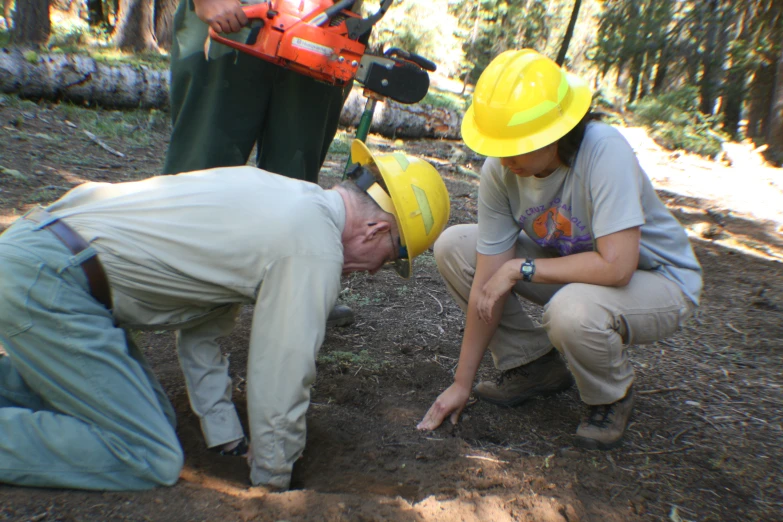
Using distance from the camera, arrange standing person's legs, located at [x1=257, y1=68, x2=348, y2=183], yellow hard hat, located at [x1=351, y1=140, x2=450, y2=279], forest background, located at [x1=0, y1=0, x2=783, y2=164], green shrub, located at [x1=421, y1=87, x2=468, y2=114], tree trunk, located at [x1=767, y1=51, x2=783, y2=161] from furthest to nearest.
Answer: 1. green shrub, located at [x1=421, y1=87, x2=468, y2=114]
2. tree trunk, located at [x1=767, y1=51, x2=783, y2=161]
3. forest background, located at [x1=0, y1=0, x2=783, y2=164]
4. standing person's legs, located at [x1=257, y1=68, x2=348, y2=183]
5. yellow hard hat, located at [x1=351, y1=140, x2=450, y2=279]

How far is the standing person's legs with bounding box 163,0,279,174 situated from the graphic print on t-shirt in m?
1.37

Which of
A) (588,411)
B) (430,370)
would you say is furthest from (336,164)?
(588,411)

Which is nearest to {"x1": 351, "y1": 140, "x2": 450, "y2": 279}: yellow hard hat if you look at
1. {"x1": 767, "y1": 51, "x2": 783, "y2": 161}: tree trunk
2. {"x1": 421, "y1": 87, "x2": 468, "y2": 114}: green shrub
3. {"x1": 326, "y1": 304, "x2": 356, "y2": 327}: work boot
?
{"x1": 326, "y1": 304, "x2": 356, "y2": 327}: work boot

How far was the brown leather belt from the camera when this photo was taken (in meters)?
1.88

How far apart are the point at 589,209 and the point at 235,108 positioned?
5.40 ft

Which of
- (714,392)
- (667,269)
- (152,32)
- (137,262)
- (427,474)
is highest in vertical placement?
(152,32)

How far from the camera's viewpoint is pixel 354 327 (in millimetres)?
3414

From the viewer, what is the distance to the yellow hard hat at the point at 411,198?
213 cm

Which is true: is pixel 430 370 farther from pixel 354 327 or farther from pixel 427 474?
pixel 427 474

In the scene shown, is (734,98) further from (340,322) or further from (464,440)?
(464,440)

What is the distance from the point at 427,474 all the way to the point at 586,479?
1.81ft

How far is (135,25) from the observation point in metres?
9.21

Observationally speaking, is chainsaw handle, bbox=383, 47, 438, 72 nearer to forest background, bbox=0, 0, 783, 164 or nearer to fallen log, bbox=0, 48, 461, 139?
fallen log, bbox=0, 48, 461, 139

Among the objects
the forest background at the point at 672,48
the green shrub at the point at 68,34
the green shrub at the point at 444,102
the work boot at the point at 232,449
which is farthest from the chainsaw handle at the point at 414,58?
the green shrub at the point at 68,34
